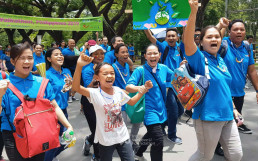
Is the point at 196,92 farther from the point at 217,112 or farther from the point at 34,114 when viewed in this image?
the point at 34,114

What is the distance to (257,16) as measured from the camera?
102 feet

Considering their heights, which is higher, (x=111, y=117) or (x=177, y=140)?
(x=111, y=117)

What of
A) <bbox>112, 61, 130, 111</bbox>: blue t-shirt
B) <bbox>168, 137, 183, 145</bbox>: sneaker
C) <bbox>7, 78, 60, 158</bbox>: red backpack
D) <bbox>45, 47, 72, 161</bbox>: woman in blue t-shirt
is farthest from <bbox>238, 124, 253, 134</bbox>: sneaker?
<bbox>7, 78, 60, 158</bbox>: red backpack

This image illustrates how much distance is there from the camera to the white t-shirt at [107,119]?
252 cm

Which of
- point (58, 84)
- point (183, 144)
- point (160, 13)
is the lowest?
point (183, 144)

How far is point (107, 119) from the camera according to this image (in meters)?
2.54

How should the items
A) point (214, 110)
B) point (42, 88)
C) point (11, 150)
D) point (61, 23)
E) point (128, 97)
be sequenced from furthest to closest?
1. point (61, 23)
2. point (128, 97)
3. point (214, 110)
4. point (42, 88)
5. point (11, 150)

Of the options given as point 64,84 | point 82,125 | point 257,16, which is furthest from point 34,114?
point 257,16

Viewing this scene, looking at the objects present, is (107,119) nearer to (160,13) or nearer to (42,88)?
(42,88)

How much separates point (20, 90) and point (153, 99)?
1.62 meters

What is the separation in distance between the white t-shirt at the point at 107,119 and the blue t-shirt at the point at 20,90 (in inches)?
19.1

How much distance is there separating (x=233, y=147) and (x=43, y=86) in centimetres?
210

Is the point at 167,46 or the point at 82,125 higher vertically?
the point at 167,46

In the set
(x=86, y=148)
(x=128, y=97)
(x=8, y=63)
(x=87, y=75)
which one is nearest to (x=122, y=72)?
(x=87, y=75)
